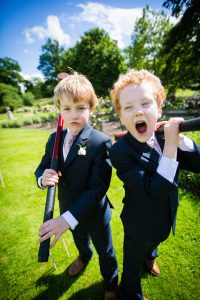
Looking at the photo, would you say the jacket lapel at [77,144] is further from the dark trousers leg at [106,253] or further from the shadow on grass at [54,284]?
the shadow on grass at [54,284]

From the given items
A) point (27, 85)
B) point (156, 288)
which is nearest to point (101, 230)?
point (156, 288)

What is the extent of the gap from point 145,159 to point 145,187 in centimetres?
26

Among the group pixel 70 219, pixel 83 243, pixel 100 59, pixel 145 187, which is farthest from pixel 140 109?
pixel 100 59

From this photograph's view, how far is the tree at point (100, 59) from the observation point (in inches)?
1051

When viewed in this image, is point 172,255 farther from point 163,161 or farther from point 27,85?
point 27,85

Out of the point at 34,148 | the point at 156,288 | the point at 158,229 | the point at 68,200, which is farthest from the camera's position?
the point at 34,148

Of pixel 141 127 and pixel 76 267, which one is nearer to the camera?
pixel 141 127

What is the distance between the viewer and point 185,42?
1402 centimetres

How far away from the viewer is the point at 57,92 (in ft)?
6.55

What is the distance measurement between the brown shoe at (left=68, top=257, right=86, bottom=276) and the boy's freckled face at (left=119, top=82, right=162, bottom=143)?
2464 mm

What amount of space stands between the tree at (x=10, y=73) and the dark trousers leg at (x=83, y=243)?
81.2 metres

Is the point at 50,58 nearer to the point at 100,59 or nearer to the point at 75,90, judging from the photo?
the point at 100,59

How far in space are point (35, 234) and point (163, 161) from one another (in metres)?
3.76

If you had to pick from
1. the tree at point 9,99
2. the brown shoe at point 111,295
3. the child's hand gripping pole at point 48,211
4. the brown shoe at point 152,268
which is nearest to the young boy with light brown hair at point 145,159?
the child's hand gripping pole at point 48,211
